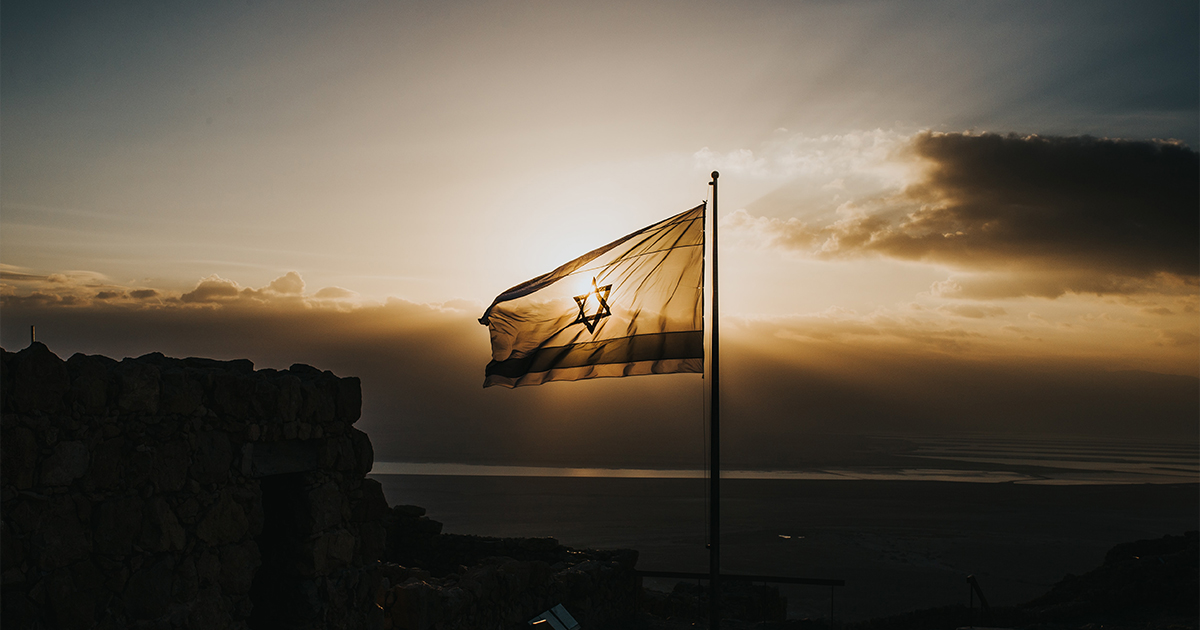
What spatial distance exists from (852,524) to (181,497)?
27799mm

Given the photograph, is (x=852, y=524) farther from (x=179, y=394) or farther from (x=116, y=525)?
(x=116, y=525)

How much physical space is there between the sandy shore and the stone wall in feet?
41.1

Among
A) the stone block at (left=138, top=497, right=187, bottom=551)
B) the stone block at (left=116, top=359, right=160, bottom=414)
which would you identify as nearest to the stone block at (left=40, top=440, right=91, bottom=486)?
Result: the stone block at (left=116, top=359, right=160, bottom=414)

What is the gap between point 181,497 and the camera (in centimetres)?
541

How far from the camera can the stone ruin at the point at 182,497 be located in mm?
4594

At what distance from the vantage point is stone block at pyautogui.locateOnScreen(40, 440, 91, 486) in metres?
4.66

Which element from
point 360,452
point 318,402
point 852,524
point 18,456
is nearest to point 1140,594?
point 360,452

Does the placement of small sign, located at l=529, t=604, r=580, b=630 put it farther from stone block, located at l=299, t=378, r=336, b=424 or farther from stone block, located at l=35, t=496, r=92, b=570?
stone block, located at l=35, t=496, r=92, b=570

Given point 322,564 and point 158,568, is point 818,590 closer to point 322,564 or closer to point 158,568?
point 322,564

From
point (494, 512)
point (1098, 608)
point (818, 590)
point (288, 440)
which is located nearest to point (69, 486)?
point (288, 440)

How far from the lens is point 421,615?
8.57 meters

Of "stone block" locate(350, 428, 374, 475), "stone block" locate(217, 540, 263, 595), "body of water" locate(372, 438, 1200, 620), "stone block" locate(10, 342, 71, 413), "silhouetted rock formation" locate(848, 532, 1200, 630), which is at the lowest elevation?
"body of water" locate(372, 438, 1200, 620)

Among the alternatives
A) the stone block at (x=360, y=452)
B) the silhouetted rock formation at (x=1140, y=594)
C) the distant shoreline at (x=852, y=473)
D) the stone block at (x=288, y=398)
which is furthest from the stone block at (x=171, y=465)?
the distant shoreline at (x=852, y=473)

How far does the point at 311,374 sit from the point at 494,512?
25.0m
